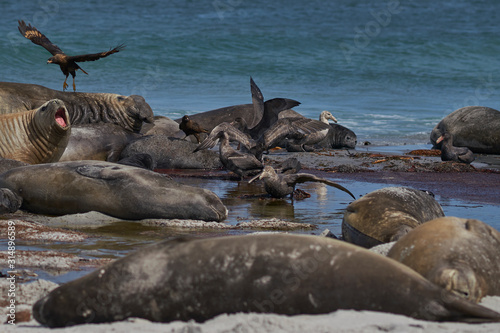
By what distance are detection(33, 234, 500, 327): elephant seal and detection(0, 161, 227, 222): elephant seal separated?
3279 millimetres

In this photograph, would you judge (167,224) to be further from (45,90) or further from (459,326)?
(45,90)

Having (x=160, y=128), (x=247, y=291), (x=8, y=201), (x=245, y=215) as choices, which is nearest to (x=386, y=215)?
(x=247, y=291)

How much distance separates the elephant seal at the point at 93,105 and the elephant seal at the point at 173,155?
110 centimetres

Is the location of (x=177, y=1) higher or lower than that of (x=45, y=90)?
higher

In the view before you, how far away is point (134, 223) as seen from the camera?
6.30 metres

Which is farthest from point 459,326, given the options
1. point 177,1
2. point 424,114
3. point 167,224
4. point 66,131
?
point 177,1

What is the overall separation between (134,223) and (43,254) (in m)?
1.61

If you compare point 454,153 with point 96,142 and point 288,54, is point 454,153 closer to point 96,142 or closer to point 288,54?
point 96,142

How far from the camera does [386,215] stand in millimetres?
4898

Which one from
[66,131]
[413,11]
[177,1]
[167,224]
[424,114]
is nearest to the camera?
[167,224]

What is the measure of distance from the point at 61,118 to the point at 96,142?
1.78m

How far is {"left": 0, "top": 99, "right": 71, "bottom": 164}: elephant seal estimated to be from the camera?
8.92 m

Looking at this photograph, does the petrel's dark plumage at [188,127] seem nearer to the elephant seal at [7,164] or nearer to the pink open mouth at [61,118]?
the pink open mouth at [61,118]

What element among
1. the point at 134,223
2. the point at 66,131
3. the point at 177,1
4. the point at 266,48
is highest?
the point at 177,1
